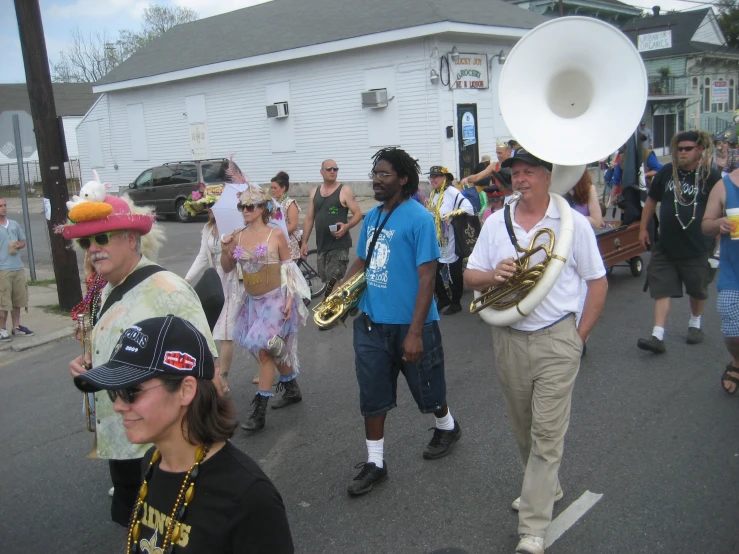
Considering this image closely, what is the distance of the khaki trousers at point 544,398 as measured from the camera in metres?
3.21

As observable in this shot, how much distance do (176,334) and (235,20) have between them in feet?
88.4

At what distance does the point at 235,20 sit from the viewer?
26312 mm

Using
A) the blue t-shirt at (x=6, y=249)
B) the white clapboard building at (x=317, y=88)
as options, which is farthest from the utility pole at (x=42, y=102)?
the white clapboard building at (x=317, y=88)

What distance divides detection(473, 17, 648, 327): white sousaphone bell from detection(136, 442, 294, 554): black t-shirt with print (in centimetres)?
175

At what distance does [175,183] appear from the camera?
19844mm

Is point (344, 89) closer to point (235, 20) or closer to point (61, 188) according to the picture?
point (235, 20)

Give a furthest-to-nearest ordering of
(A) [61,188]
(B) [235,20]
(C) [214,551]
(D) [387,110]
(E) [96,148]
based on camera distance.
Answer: (E) [96,148]
(B) [235,20]
(D) [387,110]
(A) [61,188]
(C) [214,551]

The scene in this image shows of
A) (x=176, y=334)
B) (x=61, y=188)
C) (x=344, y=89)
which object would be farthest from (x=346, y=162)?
(x=176, y=334)

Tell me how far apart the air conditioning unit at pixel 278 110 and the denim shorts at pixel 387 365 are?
18.6m

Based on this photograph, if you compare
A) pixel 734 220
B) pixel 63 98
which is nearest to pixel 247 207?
pixel 734 220

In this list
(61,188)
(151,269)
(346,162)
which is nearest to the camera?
(151,269)

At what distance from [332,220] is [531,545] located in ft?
17.2

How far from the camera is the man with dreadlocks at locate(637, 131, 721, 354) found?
5.71m

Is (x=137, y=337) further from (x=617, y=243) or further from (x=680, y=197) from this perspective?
(x=617, y=243)
